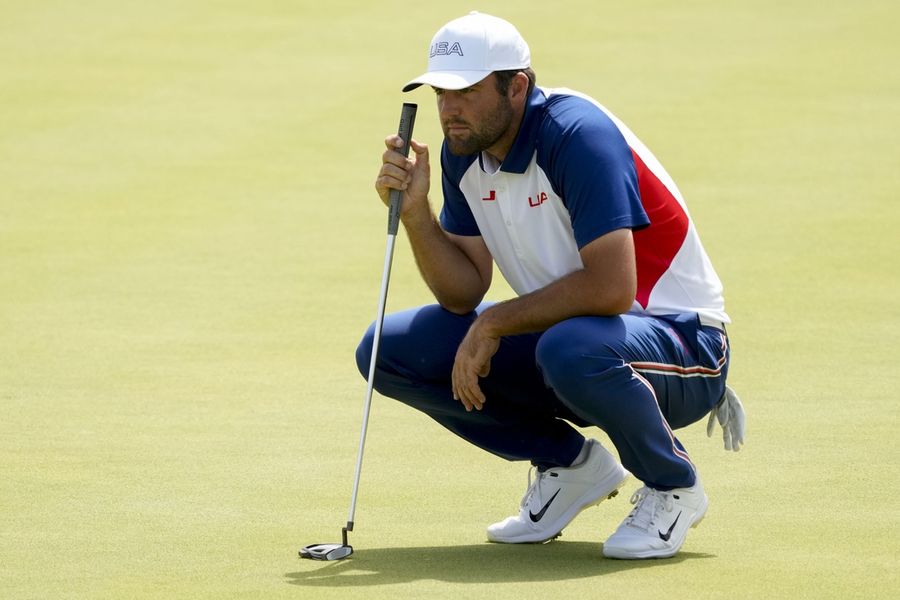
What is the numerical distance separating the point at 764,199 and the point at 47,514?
6.46 metres

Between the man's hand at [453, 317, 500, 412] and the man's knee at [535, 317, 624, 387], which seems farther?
the man's hand at [453, 317, 500, 412]

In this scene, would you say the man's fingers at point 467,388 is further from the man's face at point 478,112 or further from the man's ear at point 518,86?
the man's ear at point 518,86

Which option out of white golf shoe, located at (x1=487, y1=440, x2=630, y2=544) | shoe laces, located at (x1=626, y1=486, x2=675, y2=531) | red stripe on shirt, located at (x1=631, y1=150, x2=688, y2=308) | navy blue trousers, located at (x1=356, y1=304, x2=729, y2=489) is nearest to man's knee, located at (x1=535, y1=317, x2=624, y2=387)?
navy blue trousers, located at (x1=356, y1=304, x2=729, y2=489)

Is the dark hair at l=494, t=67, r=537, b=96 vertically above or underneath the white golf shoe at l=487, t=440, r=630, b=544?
above

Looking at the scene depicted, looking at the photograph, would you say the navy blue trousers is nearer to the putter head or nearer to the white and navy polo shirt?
the white and navy polo shirt

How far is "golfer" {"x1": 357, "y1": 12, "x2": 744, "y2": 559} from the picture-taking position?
14.7 ft

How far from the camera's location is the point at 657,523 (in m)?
4.59

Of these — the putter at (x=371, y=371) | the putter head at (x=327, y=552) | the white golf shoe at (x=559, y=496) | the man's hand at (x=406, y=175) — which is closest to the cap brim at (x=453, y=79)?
the putter at (x=371, y=371)

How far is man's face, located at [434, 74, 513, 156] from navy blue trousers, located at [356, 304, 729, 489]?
1.92 feet

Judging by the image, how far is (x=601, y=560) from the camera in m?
4.60

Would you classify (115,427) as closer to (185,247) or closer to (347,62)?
(185,247)

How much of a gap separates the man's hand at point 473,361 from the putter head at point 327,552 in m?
0.54

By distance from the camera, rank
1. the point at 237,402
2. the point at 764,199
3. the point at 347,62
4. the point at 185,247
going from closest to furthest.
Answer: the point at 237,402 → the point at 185,247 → the point at 764,199 → the point at 347,62

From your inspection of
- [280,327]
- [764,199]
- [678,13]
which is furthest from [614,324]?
[678,13]
